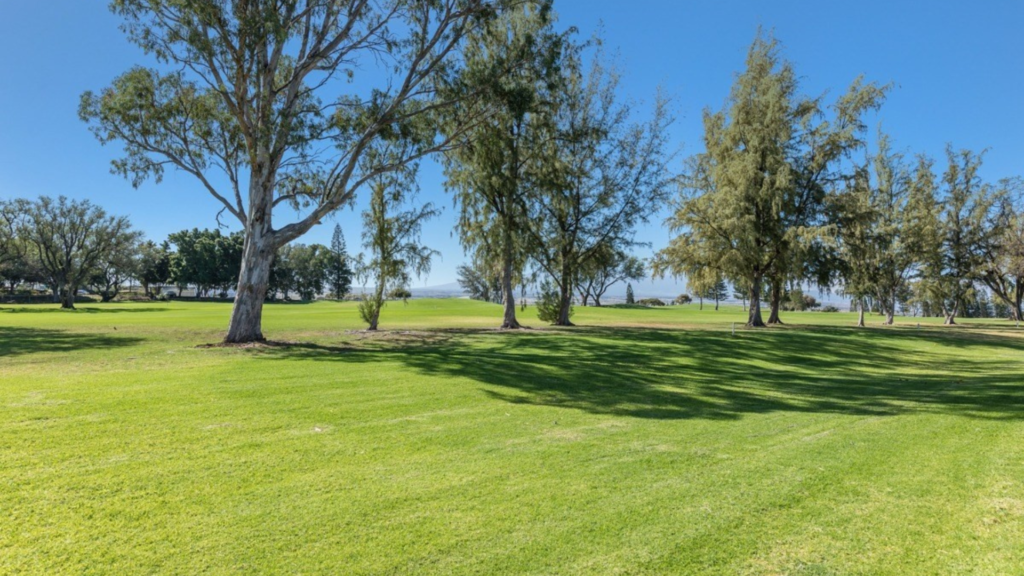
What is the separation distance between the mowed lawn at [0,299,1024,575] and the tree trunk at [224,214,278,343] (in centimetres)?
534

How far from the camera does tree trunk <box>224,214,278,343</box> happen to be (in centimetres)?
1430

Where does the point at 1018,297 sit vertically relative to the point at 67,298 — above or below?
above

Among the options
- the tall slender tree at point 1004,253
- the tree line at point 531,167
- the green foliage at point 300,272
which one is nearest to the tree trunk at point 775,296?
the tree line at point 531,167

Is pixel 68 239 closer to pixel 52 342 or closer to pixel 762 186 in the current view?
pixel 52 342

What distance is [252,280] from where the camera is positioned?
47.2ft

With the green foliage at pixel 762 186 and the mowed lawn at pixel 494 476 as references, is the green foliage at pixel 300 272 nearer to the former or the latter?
the green foliage at pixel 762 186

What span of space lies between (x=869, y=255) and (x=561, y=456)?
33.2 meters

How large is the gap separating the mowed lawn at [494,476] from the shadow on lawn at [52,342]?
4.22m

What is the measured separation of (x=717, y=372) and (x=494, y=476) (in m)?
8.97

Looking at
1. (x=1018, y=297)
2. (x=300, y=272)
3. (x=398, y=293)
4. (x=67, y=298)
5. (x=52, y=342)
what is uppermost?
(x=300, y=272)

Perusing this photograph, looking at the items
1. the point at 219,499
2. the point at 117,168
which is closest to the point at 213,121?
the point at 117,168

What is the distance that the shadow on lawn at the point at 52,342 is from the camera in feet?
40.8

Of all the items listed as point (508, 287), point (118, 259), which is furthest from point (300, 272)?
point (508, 287)

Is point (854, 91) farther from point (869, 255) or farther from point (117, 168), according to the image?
point (117, 168)
